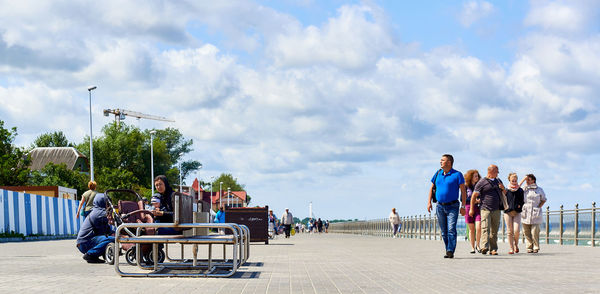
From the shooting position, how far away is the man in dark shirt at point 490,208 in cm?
1714

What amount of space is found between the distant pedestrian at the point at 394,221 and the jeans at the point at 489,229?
2997 centimetres

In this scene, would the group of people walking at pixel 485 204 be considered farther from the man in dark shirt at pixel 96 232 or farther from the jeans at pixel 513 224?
the man in dark shirt at pixel 96 232

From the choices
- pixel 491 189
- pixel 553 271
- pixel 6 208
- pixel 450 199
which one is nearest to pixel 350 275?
pixel 553 271

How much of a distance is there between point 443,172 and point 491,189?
1702 mm

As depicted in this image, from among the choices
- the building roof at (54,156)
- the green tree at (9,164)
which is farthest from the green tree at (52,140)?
the green tree at (9,164)

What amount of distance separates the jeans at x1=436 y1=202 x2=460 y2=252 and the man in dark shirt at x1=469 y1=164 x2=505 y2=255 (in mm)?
1642

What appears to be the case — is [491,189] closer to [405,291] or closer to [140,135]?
[405,291]

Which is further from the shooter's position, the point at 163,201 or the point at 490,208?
the point at 490,208

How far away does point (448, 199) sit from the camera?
15.8m

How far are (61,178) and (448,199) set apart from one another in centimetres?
9240

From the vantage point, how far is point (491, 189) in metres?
17.3

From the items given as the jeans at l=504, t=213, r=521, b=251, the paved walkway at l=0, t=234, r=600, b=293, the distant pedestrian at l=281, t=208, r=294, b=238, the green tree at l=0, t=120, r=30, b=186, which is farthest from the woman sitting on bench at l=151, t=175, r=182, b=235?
the green tree at l=0, t=120, r=30, b=186

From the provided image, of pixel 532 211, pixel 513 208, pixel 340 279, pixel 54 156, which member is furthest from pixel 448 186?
pixel 54 156

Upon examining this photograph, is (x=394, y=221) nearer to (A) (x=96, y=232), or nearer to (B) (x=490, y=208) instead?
(B) (x=490, y=208)
